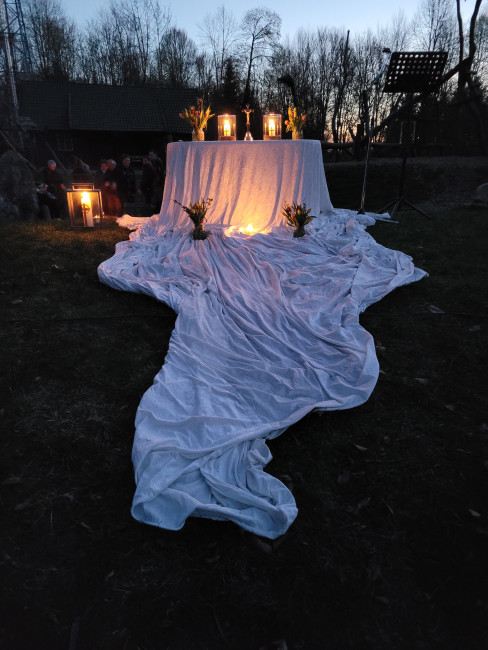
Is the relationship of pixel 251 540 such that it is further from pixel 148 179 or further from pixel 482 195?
pixel 482 195

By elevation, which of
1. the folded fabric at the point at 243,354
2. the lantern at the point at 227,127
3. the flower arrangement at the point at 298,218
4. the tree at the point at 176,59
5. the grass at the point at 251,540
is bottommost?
the grass at the point at 251,540

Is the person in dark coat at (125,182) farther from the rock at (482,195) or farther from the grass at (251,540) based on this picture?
the rock at (482,195)

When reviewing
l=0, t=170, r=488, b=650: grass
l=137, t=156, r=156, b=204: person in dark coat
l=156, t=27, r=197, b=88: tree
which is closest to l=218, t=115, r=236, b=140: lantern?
l=137, t=156, r=156, b=204: person in dark coat

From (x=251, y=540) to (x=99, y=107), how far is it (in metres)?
23.1

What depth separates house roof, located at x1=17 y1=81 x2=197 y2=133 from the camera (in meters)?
20.0

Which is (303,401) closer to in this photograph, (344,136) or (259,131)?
(259,131)

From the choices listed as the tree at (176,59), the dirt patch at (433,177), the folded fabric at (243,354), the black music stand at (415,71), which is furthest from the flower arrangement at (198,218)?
the tree at (176,59)

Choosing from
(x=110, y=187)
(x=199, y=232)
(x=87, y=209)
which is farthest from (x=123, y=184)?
(x=199, y=232)

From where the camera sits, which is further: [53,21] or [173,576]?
[53,21]

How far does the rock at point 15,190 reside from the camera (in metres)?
7.59

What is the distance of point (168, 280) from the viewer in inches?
166

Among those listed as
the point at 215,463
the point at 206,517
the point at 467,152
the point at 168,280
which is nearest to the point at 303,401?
the point at 215,463

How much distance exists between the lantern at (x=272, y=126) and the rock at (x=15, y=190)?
438 cm

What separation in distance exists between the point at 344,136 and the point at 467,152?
9280mm
